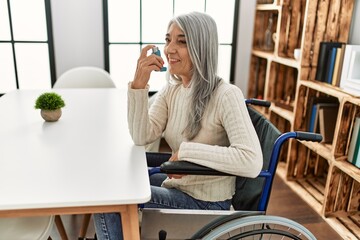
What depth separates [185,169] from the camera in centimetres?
108

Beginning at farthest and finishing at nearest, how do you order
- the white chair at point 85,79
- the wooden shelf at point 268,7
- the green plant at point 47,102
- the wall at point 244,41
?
the wall at point 244,41, the wooden shelf at point 268,7, the white chair at point 85,79, the green plant at point 47,102

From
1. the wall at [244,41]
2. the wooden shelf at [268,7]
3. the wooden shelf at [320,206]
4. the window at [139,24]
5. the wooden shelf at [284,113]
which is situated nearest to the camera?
the wooden shelf at [320,206]

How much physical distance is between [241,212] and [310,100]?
152cm

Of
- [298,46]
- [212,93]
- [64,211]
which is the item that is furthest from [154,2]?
[64,211]

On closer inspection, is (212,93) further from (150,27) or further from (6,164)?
(150,27)

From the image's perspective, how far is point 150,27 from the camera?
3045 millimetres

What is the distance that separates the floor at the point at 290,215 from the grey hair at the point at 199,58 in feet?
3.50

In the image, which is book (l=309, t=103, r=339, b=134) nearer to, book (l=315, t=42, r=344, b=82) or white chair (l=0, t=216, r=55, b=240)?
book (l=315, t=42, r=344, b=82)

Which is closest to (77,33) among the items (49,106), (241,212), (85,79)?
(85,79)

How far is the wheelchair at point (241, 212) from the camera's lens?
1.01 m

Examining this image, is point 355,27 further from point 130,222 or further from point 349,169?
point 130,222

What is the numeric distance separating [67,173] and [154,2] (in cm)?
231

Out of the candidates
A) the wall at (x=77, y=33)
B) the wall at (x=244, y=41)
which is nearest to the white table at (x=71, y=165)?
the wall at (x=77, y=33)

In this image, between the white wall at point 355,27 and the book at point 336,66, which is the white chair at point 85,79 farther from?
the white wall at point 355,27
